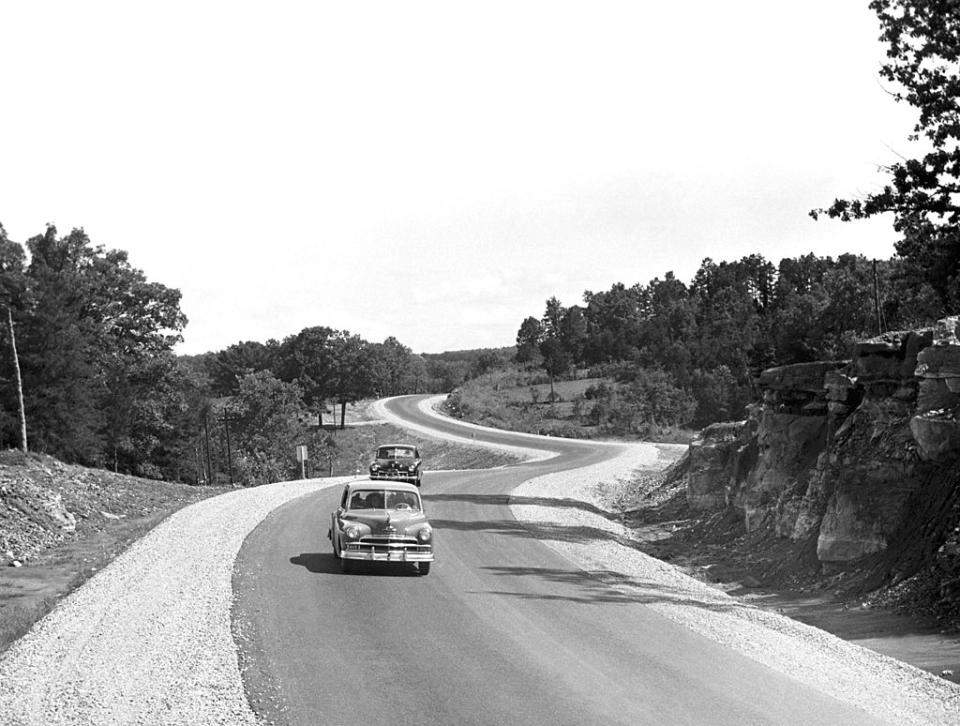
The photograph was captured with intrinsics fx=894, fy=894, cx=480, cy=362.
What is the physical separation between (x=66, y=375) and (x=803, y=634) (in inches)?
1865

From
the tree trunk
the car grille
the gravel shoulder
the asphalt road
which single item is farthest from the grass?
the car grille

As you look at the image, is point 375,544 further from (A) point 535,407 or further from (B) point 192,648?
(A) point 535,407

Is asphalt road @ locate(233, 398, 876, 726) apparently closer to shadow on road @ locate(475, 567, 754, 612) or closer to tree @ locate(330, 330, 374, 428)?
shadow on road @ locate(475, 567, 754, 612)

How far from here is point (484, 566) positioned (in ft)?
67.6

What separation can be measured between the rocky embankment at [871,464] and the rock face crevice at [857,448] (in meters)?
0.03

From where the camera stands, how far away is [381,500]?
19625mm

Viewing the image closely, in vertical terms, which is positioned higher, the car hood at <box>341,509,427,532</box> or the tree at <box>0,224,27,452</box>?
the tree at <box>0,224,27,452</box>

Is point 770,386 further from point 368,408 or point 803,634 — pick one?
point 368,408

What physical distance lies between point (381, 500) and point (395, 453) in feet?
60.2

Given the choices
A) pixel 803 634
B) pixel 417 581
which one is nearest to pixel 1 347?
pixel 417 581

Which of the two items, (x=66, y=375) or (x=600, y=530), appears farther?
(x=66, y=375)

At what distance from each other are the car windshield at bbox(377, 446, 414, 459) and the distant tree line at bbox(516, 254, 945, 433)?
629 inches

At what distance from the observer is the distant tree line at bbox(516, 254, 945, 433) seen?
58.1 m

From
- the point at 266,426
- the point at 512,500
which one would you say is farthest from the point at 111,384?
the point at 512,500
